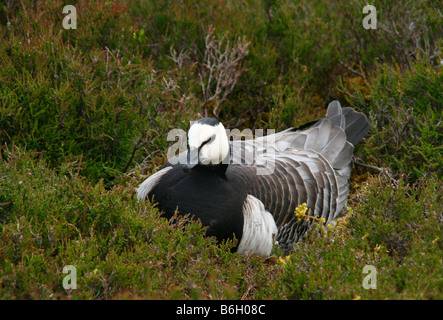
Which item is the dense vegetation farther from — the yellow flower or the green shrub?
the yellow flower

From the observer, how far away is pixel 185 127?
4938 millimetres

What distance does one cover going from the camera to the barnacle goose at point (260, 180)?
344 centimetres

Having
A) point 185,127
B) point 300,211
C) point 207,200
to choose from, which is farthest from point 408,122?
point 207,200

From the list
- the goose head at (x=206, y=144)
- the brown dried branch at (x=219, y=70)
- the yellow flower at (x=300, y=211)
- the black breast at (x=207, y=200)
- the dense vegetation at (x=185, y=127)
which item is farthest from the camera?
the brown dried branch at (x=219, y=70)

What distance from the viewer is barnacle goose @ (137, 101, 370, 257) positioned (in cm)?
344

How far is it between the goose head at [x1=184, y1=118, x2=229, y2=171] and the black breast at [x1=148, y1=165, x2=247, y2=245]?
12 centimetres

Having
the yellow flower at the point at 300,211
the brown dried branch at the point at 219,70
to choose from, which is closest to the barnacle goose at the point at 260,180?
the yellow flower at the point at 300,211

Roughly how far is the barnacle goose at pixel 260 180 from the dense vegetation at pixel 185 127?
184 mm

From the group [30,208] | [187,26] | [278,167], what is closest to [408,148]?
[278,167]

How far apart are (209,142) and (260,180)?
0.80 m

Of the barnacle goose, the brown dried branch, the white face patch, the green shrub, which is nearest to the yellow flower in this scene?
the barnacle goose

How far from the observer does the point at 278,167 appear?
418 centimetres

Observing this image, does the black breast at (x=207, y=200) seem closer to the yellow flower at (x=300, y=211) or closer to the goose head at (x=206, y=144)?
the goose head at (x=206, y=144)
